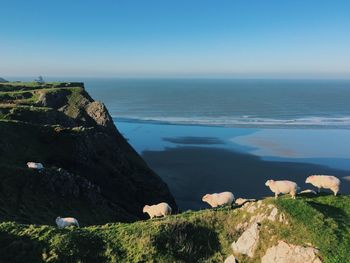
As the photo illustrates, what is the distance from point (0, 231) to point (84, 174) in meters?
25.0

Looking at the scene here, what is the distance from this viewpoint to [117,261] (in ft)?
56.9

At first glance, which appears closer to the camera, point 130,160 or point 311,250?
point 311,250

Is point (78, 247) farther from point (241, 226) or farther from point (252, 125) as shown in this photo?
point (252, 125)

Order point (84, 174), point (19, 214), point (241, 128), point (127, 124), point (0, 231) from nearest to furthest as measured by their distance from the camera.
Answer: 1. point (0, 231)
2. point (19, 214)
3. point (84, 174)
4. point (241, 128)
5. point (127, 124)

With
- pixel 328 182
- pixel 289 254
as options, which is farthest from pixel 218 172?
pixel 289 254

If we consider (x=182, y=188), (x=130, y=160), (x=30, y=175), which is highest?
(x=30, y=175)

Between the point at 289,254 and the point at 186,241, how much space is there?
14.3ft

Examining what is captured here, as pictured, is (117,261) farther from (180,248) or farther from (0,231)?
(0,231)

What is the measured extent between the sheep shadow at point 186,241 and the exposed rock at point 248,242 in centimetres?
90

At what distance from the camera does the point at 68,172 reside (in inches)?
1437

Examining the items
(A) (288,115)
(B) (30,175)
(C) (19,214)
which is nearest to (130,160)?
(B) (30,175)

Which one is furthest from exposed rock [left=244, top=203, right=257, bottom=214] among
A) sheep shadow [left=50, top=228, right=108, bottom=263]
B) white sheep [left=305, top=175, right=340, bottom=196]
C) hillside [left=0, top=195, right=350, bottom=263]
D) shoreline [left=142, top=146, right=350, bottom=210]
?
shoreline [left=142, top=146, right=350, bottom=210]

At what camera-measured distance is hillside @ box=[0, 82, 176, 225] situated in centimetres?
3012

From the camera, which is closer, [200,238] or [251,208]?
[200,238]
